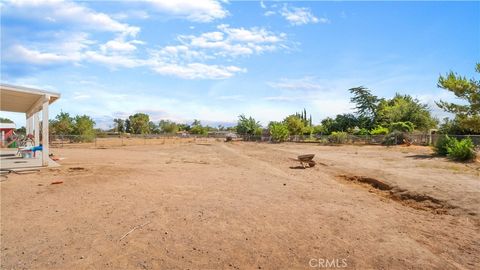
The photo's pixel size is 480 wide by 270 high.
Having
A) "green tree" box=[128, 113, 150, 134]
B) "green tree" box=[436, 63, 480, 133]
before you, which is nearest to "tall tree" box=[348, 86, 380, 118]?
"green tree" box=[436, 63, 480, 133]

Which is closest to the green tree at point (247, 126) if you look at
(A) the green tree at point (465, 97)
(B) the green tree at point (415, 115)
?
(B) the green tree at point (415, 115)

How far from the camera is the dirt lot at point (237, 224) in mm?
4773

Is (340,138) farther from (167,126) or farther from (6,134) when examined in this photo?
(167,126)

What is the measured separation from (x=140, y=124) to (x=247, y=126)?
150 feet

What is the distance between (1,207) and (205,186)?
514 centimetres

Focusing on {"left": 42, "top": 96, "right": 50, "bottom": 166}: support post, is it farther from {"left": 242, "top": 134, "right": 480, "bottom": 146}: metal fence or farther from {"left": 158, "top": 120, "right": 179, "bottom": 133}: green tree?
{"left": 158, "top": 120, "right": 179, "bottom": 133}: green tree

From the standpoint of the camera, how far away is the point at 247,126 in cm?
6944

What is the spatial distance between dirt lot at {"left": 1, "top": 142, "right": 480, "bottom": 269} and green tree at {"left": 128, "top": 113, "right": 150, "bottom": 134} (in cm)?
9371

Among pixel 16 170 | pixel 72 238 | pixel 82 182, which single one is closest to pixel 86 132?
pixel 16 170

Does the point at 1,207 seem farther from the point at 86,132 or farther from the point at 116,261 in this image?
the point at 86,132

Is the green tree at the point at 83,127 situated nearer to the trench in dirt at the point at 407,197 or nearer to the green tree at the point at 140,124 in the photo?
the trench in dirt at the point at 407,197

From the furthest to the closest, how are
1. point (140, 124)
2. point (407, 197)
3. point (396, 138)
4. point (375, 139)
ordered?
point (140, 124), point (375, 139), point (396, 138), point (407, 197)

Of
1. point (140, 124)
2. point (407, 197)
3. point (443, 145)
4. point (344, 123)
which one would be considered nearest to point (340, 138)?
point (344, 123)

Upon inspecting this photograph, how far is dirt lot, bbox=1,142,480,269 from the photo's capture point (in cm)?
477
